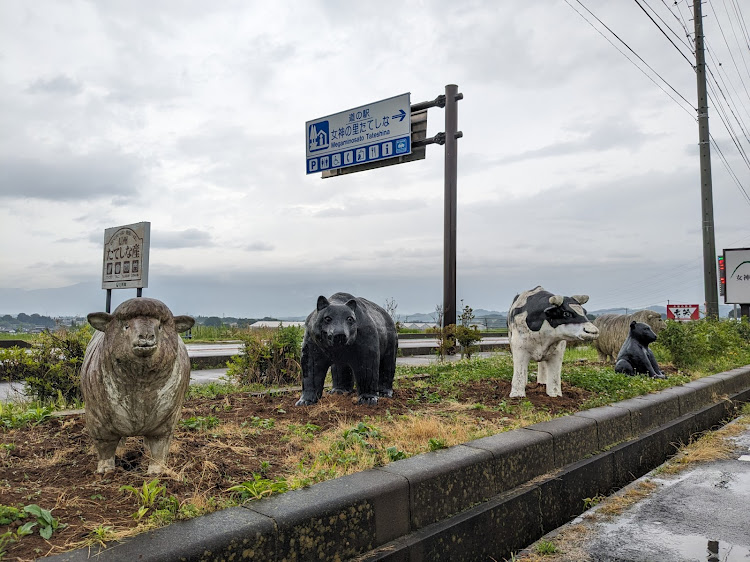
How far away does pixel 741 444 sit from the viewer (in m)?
6.12

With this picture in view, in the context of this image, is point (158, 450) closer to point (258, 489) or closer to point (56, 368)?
point (258, 489)

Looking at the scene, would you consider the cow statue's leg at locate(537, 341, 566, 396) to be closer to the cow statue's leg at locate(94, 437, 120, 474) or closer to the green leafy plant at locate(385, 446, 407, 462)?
the green leafy plant at locate(385, 446, 407, 462)

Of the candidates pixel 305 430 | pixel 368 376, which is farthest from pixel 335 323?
pixel 305 430

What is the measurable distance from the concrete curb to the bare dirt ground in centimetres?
30

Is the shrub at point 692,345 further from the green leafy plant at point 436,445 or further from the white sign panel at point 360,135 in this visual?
the white sign panel at point 360,135

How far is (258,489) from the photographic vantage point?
8.84 ft

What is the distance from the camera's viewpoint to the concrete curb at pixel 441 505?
222 centimetres

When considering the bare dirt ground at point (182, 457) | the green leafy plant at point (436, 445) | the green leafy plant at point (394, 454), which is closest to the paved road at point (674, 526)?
the green leafy plant at point (436, 445)

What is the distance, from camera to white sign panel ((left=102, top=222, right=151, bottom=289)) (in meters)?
8.59

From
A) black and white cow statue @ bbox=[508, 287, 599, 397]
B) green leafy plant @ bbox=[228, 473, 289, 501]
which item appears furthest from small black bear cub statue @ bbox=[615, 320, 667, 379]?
green leafy plant @ bbox=[228, 473, 289, 501]

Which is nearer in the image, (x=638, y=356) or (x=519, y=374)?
(x=519, y=374)

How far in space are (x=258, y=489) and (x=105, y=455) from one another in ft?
3.43

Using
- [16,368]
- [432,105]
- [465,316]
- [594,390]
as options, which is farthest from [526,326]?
[432,105]

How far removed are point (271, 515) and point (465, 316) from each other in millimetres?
11542
